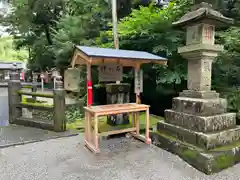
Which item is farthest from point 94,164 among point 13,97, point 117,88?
point 13,97

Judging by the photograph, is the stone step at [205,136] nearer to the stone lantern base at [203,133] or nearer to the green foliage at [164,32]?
the stone lantern base at [203,133]

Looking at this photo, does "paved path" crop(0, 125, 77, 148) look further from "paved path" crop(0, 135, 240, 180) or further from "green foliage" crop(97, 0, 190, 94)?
"green foliage" crop(97, 0, 190, 94)

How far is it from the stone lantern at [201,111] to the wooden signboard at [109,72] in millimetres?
1321

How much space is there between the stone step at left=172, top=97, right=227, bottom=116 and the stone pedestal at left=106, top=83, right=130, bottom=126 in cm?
126

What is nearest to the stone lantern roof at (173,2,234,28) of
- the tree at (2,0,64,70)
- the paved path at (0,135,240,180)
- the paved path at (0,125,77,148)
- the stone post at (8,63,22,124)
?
the paved path at (0,135,240,180)

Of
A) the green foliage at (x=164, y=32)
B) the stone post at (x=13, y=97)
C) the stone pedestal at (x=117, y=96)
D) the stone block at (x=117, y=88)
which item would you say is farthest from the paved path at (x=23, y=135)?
the green foliage at (x=164, y=32)

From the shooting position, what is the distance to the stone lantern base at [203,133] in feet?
9.20

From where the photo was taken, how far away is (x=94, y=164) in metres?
2.96

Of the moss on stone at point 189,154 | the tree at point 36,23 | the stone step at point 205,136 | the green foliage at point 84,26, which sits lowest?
the moss on stone at point 189,154

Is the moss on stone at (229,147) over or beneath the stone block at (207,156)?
over

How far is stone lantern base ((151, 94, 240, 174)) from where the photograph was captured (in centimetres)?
280

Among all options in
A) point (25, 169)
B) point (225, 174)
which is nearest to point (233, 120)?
point (225, 174)

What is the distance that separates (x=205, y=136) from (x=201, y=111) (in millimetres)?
408

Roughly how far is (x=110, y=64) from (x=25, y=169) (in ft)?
7.83
